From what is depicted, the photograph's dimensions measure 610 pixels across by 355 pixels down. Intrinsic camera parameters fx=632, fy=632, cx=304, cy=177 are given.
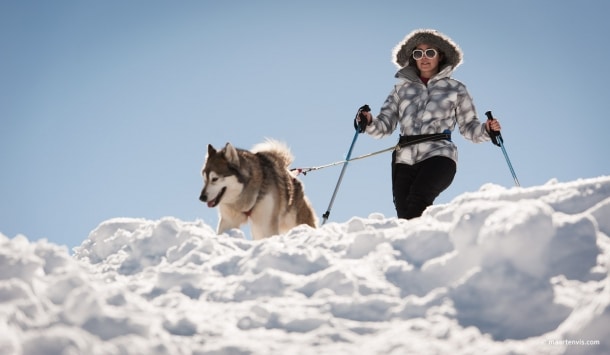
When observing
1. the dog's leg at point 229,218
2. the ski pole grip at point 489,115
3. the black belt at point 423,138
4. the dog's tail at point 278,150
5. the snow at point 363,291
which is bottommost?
the snow at point 363,291

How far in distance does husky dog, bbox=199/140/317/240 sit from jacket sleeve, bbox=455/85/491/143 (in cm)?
236

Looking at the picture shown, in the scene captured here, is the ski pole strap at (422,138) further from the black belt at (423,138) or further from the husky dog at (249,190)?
the husky dog at (249,190)

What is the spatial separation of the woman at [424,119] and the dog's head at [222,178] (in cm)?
163

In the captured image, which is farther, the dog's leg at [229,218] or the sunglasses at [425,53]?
the dog's leg at [229,218]

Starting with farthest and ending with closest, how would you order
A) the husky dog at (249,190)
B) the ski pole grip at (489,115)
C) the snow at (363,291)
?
1. the husky dog at (249,190)
2. the ski pole grip at (489,115)
3. the snow at (363,291)

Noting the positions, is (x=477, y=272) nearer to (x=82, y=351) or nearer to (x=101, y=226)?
(x=82, y=351)

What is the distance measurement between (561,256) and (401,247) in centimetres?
101

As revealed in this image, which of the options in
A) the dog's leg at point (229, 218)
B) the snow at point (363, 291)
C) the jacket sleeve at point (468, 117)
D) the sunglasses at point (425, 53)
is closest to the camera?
the snow at point (363, 291)

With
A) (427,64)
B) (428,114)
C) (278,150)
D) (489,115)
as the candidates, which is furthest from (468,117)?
(278,150)

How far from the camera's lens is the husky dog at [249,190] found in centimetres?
771

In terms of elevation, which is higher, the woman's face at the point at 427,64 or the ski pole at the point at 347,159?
the woman's face at the point at 427,64

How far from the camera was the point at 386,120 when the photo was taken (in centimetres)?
772

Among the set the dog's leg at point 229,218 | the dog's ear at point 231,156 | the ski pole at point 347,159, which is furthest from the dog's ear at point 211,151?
the ski pole at point 347,159

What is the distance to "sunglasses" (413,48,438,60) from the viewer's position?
761cm
